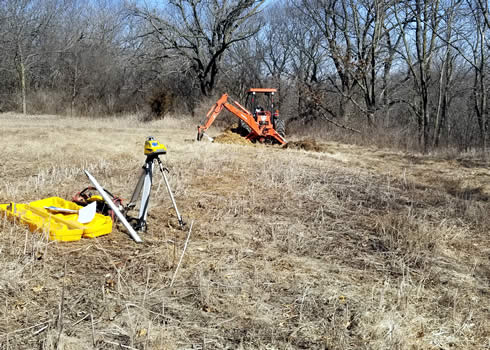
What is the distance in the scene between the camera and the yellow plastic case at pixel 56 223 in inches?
160

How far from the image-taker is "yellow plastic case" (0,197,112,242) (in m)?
4.07

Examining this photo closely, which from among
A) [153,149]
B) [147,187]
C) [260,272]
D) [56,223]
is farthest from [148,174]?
[260,272]

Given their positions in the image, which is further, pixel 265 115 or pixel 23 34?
pixel 23 34

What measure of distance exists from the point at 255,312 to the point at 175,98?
24690 millimetres

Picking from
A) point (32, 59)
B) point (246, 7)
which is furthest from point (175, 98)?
point (32, 59)

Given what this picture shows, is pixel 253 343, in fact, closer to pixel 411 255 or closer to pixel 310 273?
pixel 310 273

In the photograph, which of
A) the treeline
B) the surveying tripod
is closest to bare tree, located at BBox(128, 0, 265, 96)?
the treeline

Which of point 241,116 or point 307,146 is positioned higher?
point 241,116

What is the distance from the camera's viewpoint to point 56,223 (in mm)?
4215

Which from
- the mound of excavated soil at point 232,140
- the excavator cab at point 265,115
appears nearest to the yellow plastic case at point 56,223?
the mound of excavated soil at point 232,140

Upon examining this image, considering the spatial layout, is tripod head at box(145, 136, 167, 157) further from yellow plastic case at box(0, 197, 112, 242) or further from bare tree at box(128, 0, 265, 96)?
bare tree at box(128, 0, 265, 96)

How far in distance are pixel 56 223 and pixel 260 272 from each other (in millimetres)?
2026

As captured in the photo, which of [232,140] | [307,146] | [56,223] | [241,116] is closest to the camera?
[56,223]

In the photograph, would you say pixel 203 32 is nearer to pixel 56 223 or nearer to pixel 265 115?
pixel 265 115
